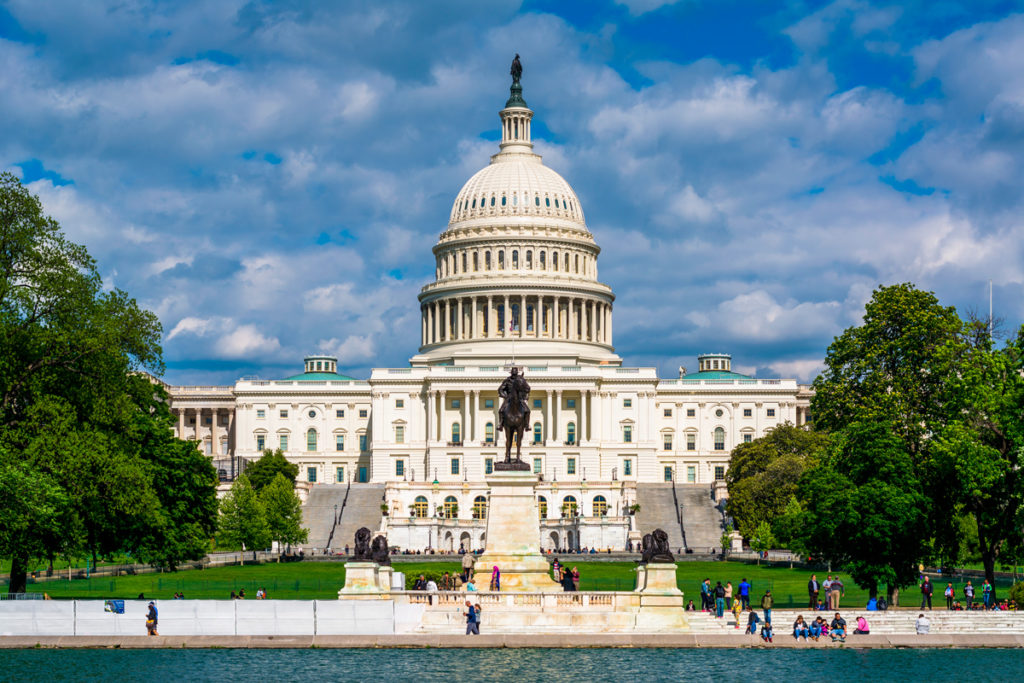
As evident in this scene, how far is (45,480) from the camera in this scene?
5322 centimetres

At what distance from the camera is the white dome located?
6777 inches

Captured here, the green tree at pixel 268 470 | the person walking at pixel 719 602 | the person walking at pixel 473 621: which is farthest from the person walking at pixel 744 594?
the green tree at pixel 268 470

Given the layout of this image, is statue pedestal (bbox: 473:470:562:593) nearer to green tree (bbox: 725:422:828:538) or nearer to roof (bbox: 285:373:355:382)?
green tree (bbox: 725:422:828:538)

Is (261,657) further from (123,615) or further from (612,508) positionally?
(612,508)

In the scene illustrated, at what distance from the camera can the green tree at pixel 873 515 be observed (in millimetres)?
A: 59688

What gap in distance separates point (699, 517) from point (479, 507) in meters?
20.3

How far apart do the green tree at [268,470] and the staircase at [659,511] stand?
30.7 metres

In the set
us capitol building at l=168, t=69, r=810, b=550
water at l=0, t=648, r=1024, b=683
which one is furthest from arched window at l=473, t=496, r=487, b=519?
water at l=0, t=648, r=1024, b=683

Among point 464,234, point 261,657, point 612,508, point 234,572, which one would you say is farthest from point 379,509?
point 261,657

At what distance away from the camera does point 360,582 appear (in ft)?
175

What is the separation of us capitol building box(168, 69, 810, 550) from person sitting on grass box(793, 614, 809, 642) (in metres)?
83.8

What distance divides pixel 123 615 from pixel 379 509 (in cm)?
7699

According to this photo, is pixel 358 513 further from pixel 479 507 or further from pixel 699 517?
pixel 699 517

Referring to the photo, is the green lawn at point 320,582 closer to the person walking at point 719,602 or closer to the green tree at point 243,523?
the green tree at point 243,523
